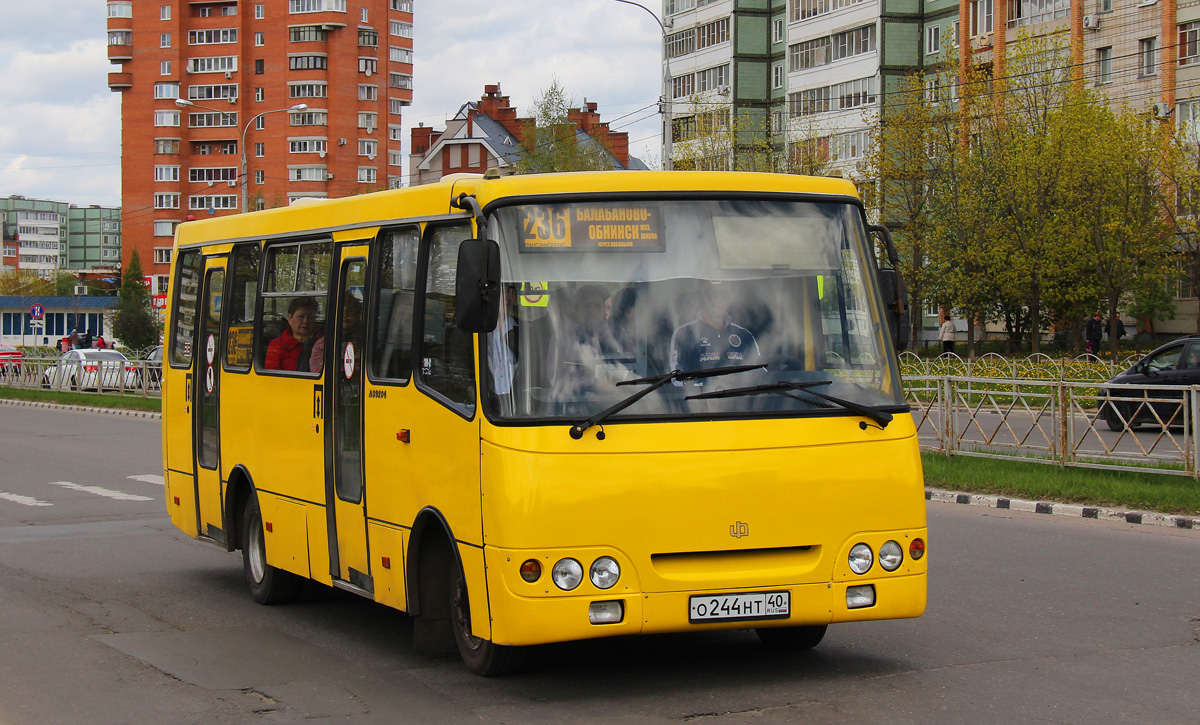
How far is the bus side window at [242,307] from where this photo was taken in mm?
10039

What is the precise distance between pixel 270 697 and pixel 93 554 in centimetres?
596

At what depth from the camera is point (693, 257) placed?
6906 millimetres

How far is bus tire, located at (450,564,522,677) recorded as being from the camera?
275 inches

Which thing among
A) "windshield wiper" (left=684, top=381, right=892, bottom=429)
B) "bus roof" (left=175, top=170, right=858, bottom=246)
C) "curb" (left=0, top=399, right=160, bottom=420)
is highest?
"bus roof" (left=175, top=170, right=858, bottom=246)

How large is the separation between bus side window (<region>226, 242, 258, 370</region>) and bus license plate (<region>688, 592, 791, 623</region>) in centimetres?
463

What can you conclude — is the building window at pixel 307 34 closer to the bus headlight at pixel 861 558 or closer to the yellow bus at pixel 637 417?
the yellow bus at pixel 637 417

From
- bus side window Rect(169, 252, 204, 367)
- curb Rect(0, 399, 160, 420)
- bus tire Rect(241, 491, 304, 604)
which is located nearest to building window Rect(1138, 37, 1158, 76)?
curb Rect(0, 399, 160, 420)

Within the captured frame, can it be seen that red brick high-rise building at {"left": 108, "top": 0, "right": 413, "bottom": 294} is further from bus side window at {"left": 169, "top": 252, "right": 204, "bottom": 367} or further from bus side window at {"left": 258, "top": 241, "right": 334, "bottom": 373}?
bus side window at {"left": 258, "top": 241, "right": 334, "bottom": 373}

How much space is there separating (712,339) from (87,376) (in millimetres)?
40093

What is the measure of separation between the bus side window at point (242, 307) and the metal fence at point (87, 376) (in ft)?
101

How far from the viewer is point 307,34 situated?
110875 mm

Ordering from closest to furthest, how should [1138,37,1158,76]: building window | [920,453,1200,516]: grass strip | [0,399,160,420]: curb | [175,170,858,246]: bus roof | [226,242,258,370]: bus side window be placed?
1. [175,170,858,246]: bus roof
2. [226,242,258,370]: bus side window
3. [920,453,1200,516]: grass strip
4. [0,399,160,420]: curb
5. [1138,37,1158,76]: building window

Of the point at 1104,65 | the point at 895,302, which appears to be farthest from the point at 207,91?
the point at 895,302

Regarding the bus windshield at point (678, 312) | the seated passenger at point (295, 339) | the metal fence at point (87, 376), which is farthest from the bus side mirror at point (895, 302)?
the metal fence at point (87, 376)
